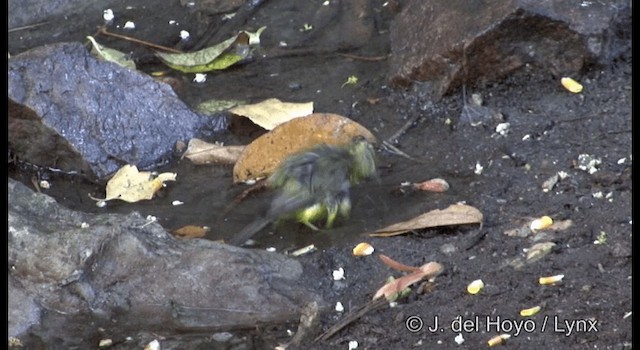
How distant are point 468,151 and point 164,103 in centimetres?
196

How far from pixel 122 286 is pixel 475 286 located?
5.15ft

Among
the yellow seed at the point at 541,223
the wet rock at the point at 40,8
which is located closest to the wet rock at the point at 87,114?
the wet rock at the point at 40,8

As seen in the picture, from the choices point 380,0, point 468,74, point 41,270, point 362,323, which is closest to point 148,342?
point 41,270

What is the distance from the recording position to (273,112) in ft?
25.5

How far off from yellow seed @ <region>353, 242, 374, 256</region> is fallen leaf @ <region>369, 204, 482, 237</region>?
15 cm

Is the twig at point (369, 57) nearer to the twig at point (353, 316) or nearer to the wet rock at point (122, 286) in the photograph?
the wet rock at point (122, 286)

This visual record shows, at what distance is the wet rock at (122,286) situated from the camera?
18.8ft

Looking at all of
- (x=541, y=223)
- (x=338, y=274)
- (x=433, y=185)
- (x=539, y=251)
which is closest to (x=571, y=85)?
(x=433, y=185)

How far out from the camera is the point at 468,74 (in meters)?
7.66

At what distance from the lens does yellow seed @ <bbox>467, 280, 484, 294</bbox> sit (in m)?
5.61

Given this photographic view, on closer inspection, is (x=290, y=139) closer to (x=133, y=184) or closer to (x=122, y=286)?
(x=133, y=184)

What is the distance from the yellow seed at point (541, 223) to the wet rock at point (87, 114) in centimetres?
254

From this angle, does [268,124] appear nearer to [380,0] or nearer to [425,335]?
→ [380,0]

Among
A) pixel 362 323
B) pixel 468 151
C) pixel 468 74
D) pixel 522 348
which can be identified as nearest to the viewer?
pixel 522 348
